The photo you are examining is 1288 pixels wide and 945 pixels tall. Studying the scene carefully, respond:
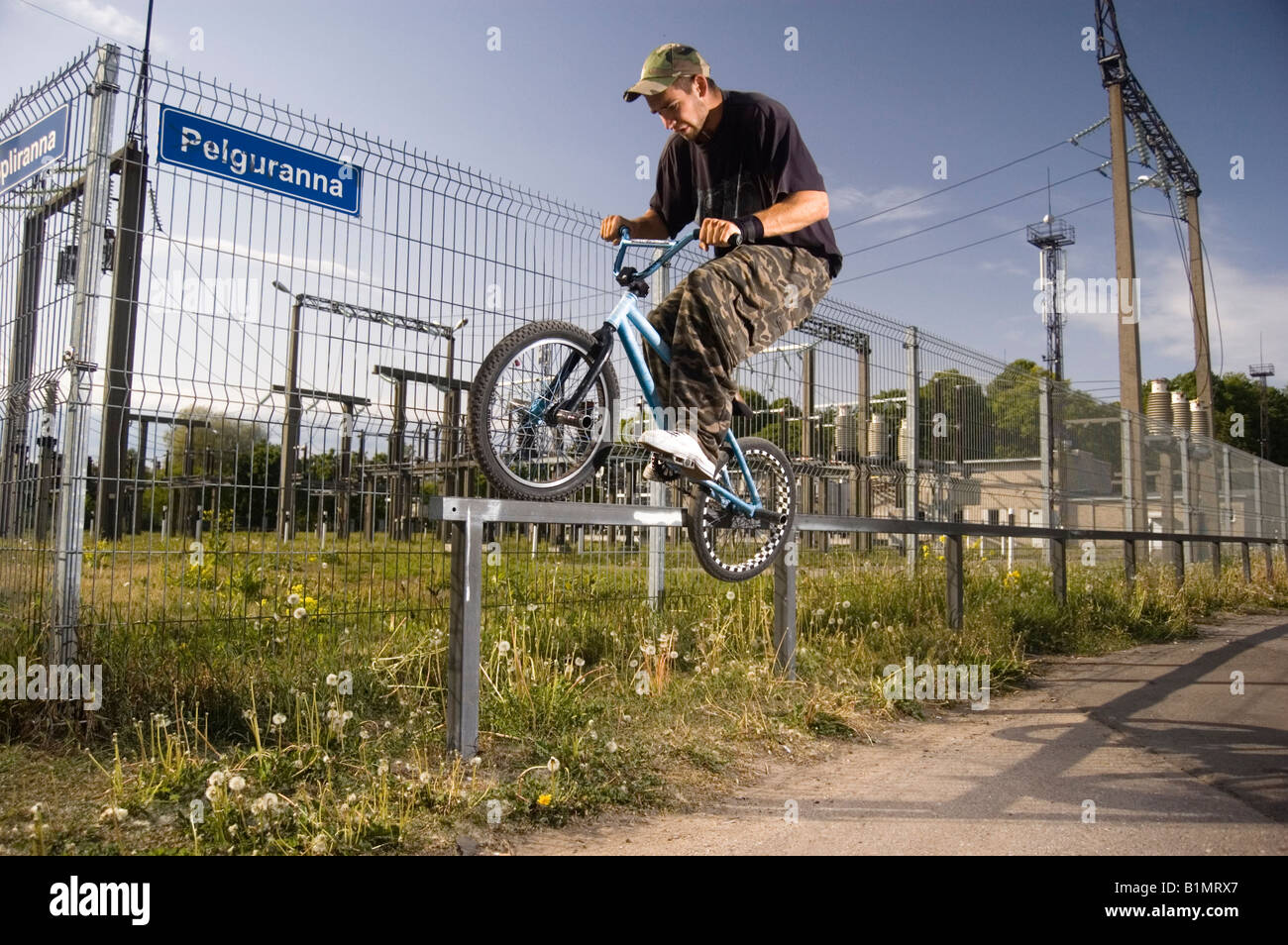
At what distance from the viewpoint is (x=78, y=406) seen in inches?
145

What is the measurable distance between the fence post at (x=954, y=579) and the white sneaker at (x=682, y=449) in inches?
139

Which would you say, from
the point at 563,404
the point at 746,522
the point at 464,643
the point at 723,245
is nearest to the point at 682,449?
the point at 563,404

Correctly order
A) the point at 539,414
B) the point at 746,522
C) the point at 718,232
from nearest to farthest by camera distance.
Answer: the point at 718,232 < the point at 539,414 < the point at 746,522

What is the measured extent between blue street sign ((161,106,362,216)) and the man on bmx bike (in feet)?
5.73

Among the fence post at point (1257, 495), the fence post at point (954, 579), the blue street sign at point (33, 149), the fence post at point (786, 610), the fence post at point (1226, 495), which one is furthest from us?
the fence post at point (1257, 495)

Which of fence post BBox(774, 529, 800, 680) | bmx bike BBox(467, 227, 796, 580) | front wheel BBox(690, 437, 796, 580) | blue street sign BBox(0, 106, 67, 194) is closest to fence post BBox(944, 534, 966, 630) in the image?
fence post BBox(774, 529, 800, 680)

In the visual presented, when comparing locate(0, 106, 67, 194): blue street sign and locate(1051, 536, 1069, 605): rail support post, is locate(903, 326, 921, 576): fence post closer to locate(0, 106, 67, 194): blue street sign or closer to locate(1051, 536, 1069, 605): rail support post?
locate(1051, 536, 1069, 605): rail support post

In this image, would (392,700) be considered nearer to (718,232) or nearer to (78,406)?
(78,406)

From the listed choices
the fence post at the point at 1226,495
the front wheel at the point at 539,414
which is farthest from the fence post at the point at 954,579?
the fence post at the point at 1226,495

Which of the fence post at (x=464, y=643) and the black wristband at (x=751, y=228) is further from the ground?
the black wristband at (x=751, y=228)

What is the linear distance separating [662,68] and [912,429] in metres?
5.81

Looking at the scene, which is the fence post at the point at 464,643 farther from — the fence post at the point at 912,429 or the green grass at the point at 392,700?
the fence post at the point at 912,429

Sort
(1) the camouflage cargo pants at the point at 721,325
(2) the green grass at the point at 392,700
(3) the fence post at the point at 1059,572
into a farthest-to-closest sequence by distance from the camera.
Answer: (3) the fence post at the point at 1059,572
(1) the camouflage cargo pants at the point at 721,325
(2) the green grass at the point at 392,700

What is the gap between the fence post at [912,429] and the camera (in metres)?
8.45
